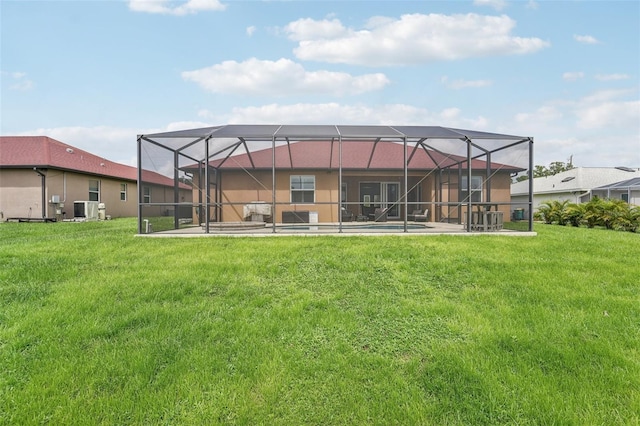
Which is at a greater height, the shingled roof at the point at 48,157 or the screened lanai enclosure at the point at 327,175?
the shingled roof at the point at 48,157

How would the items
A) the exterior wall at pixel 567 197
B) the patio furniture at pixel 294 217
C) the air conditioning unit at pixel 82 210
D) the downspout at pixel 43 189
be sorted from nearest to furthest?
the patio furniture at pixel 294 217
the downspout at pixel 43 189
the air conditioning unit at pixel 82 210
the exterior wall at pixel 567 197

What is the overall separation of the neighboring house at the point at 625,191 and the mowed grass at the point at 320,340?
18.0 meters

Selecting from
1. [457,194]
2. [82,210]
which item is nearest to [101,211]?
[82,210]

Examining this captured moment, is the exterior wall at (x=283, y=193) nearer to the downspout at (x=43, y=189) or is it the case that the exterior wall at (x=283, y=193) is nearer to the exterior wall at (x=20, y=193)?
the downspout at (x=43, y=189)

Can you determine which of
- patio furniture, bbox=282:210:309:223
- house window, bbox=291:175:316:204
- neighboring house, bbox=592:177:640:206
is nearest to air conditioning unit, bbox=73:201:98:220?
patio furniture, bbox=282:210:309:223

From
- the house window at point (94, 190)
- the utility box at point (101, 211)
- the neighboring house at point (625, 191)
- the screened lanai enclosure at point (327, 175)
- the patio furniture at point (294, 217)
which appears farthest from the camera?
the neighboring house at point (625, 191)

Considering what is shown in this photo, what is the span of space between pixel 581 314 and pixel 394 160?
11618 millimetres

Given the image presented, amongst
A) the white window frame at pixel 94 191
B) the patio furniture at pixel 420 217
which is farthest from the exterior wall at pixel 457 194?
the white window frame at pixel 94 191

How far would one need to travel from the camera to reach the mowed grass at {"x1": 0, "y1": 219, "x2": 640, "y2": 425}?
95.0 inches

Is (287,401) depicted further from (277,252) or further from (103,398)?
(277,252)

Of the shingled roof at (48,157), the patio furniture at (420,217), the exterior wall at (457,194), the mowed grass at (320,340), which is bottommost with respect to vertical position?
the mowed grass at (320,340)

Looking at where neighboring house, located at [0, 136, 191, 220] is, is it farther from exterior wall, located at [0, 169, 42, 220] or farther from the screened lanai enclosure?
the screened lanai enclosure

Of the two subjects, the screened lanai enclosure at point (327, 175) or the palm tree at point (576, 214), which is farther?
the palm tree at point (576, 214)

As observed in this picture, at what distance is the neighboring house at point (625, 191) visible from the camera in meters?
18.5
